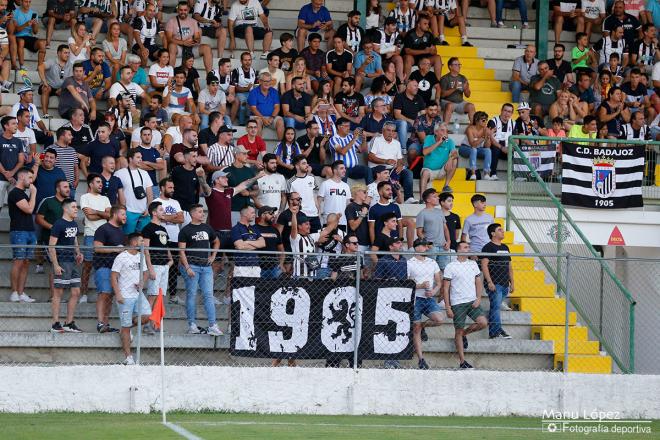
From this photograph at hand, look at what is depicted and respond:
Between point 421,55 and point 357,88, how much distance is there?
5.40 ft

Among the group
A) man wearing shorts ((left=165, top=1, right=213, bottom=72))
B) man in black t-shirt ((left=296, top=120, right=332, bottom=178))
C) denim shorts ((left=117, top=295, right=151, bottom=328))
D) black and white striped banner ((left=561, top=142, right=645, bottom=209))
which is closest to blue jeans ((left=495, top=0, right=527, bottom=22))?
black and white striped banner ((left=561, top=142, right=645, bottom=209))

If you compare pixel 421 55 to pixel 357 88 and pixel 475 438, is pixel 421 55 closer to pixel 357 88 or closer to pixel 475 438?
pixel 357 88

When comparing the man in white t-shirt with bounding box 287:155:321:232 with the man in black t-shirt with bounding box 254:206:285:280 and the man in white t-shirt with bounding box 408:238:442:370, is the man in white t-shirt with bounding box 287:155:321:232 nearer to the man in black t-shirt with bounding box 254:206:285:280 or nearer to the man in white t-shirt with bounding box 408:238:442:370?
the man in black t-shirt with bounding box 254:206:285:280

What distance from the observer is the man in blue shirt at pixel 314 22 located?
2330cm

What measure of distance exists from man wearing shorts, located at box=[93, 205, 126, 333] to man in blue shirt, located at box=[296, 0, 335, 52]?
738 cm

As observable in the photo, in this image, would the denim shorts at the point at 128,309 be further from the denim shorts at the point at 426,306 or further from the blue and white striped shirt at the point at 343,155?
the blue and white striped shirt at the point at 343,155

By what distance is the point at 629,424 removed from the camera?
15984 millimetres

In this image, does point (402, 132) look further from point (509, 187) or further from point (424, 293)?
point (424, 293)

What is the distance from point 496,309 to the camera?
56.9 feet

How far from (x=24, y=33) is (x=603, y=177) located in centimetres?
1005

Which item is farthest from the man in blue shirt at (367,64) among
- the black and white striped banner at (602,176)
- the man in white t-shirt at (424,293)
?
the man in white t-shirt at (424,293)

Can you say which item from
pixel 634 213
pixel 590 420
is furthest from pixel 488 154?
pixel 590 420

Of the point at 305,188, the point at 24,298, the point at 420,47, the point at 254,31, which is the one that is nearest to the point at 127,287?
the point at 24,298

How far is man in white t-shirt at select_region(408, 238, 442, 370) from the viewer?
16.7 metres
